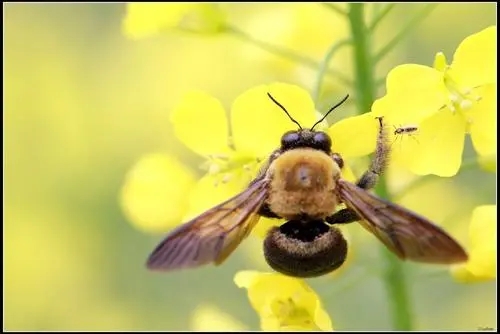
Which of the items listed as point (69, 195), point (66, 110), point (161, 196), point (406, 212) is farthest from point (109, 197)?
point (406, 212)

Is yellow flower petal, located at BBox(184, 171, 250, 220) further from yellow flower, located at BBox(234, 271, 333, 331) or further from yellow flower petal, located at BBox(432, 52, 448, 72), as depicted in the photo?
yellow flower petal, located at BBox(432, 52, 448, 72)

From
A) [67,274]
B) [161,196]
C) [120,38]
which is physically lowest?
[67,274]

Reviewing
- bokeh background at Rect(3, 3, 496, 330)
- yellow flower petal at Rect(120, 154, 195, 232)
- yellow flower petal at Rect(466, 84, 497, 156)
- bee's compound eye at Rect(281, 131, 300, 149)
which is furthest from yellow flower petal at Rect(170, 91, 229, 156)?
bokeh background at Rect(3, 3, 496, 330)

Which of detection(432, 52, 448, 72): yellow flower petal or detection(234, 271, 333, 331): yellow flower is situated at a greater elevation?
detection(432, 52, 448, 72): yellow flower petal

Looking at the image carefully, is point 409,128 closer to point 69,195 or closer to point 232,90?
point 69,195

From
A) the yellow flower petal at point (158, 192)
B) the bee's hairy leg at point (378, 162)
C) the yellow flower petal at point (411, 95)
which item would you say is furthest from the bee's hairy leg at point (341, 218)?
the yellow flower petal at point (158, 192)

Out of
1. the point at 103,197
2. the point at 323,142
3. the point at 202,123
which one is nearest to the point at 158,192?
the point at 202,123

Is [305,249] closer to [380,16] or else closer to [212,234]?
[212,234]
